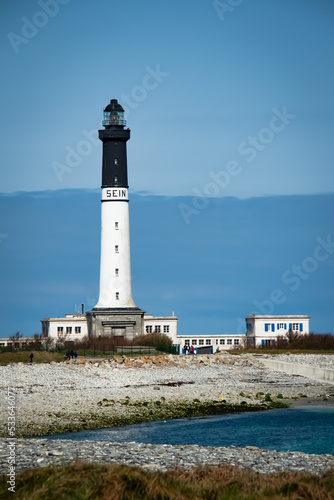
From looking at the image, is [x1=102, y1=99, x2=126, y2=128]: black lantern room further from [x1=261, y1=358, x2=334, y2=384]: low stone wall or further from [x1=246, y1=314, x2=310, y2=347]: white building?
[x1=261, y1=358, x2=334, y2=384]: low stone wall

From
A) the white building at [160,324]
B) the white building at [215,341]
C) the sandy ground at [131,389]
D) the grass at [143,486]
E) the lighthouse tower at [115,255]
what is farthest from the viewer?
the white building at [215,341]

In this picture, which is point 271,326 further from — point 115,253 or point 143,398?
point 143,398

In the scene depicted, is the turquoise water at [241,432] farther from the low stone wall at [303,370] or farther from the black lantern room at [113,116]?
the black lantern room at [113,116]

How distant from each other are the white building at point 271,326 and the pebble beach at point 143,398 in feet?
61.4

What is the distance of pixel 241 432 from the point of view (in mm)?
22719

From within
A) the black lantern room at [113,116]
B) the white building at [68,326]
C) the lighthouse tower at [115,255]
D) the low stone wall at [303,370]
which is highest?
the black lantern room at [113,116]

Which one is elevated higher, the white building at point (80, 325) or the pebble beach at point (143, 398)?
the white building at point (80, 325)

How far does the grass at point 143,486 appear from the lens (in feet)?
35.2

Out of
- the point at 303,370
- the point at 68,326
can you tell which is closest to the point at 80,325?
the point at 68,326

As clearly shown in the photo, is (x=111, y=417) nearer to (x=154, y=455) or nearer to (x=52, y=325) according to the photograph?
(x=154, y=455)

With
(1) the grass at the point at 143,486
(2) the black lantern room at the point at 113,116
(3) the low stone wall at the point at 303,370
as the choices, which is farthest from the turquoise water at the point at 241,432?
(2) the black lantern room at the point at 113,116

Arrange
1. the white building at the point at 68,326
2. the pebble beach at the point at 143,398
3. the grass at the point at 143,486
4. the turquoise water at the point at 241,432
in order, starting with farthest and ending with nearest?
the white building at the point at 68,326
the turquoise water at the point at 241,432
the pebble beach at the point at 143,398
the grass at the point at 143,486

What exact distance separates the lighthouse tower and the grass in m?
47.7

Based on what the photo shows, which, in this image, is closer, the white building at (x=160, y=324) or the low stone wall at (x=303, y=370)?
the low stone wall at (x=303, y=370)
